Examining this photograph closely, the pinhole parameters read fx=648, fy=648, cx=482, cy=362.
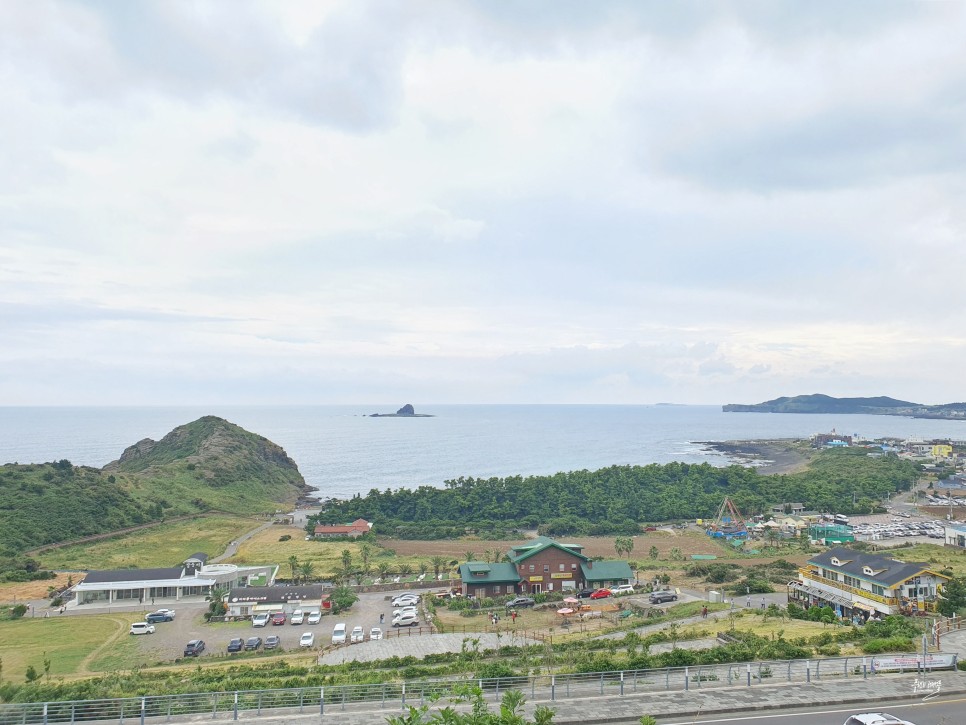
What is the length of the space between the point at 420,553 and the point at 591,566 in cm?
2544

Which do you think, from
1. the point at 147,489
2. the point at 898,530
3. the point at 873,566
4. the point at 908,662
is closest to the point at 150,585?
the point at 147,489

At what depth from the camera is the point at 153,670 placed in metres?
34.2

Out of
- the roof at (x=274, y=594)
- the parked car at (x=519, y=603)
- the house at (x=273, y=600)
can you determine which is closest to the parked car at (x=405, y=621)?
the house at (x=273, y=600)

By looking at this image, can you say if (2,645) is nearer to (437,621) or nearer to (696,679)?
(437,621)

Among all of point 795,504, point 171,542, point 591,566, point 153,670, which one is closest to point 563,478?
point 795,504

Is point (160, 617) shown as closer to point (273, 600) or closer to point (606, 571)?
point (273, 600)

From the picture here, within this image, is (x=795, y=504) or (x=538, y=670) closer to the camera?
(x=538, y=670)

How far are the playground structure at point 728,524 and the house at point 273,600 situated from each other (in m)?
54.2

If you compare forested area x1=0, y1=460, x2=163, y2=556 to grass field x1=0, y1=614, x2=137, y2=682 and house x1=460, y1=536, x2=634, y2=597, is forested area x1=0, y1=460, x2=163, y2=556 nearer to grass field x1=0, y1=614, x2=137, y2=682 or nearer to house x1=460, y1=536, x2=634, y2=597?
grass field x1=0, y1=614, x2=137, y2=682

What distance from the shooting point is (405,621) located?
147 feet

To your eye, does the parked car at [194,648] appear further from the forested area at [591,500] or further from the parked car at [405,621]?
the forested area at [591,500]

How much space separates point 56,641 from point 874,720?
151 ft

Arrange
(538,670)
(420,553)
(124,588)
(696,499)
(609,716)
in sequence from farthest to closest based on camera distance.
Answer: (696,499) < (420,553) < (124,588) < (538,670) < (609,716)

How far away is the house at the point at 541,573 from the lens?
54375mm
